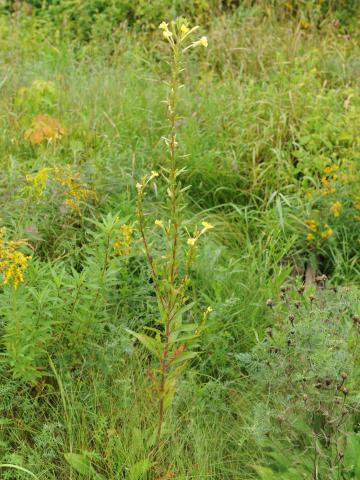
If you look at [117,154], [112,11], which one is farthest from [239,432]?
[112,11]

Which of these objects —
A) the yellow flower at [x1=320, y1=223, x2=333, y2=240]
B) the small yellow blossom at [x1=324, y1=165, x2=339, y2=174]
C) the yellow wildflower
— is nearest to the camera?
the yellow wildflower

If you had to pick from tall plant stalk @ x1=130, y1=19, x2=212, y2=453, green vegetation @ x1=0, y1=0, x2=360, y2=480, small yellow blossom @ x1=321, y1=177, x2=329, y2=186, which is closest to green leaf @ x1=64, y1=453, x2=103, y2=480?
green vegetation @ x1=0, y1=0, x2=360, y2=480

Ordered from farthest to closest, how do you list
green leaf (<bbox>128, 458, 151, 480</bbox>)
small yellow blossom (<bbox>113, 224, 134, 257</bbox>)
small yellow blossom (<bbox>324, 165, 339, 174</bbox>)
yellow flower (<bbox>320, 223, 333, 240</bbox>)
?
small yellow blossom (<bbox>324, 165, 339, 174</bbox>) → yellow flower (<bbox>320, 223, 333, 240</bbox>) → small yellow blossom (<bbox>113, 224, 134, 257</bbox>) → green leaf (<bbox>128, 458, 151, 480</bbox>)

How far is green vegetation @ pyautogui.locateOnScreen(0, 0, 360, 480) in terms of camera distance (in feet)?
9.00

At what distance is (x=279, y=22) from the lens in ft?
22.4

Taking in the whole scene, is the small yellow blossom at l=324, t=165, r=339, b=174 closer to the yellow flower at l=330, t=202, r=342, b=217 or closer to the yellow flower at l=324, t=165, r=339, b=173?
the yellow flower at l=324, t=165, r=339, b=173

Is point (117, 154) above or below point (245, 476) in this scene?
above

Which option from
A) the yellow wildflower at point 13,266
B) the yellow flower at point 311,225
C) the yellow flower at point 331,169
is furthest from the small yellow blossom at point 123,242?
the yellow flower at point 331,169

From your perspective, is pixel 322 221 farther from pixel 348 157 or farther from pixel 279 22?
pixel 279 22

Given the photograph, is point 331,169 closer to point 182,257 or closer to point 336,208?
point 336,208

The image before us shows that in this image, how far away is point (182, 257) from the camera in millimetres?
3803

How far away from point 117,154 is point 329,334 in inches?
80.6

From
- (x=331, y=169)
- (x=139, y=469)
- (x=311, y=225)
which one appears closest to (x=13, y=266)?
(x=139, y=469)

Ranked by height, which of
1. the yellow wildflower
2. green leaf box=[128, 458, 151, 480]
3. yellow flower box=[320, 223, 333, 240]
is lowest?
yellow flower box=[320, 223, 333, 240]
